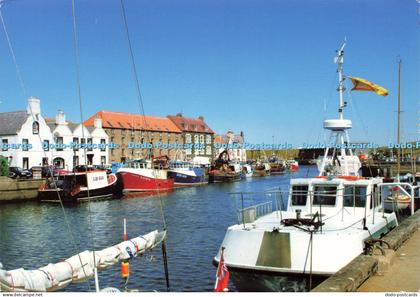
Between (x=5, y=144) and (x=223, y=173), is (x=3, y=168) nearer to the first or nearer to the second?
(x=5, y=144)

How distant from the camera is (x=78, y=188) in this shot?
5200 centimetres

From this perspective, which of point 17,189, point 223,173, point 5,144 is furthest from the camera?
point 223,173

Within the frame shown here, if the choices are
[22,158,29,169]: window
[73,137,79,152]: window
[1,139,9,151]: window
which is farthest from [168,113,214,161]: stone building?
[1,139,9,151]: window

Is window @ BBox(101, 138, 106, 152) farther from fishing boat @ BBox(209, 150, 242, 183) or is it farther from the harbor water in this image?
the harbor water

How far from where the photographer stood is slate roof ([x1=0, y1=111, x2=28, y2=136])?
7212 centimetres

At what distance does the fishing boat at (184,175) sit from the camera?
7688 centimetres

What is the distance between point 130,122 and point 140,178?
151 feet

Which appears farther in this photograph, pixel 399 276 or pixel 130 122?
pixel 130 122

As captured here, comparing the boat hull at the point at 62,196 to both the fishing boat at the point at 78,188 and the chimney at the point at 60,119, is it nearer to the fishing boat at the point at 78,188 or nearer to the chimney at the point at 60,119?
the fishing boat at the point at 78,188

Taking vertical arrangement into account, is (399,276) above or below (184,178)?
above

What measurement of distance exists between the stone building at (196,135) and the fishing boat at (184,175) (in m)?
40.7

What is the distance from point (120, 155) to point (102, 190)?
45.3 metres

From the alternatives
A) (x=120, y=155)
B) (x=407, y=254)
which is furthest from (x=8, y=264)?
(x=120, y=155)

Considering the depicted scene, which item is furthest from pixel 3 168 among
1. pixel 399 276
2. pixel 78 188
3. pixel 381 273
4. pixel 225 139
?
pixel 225 139
